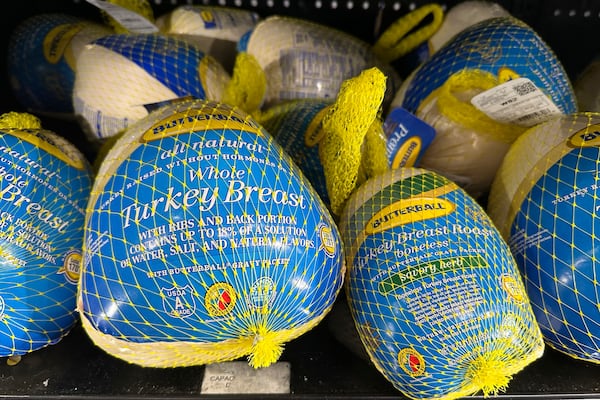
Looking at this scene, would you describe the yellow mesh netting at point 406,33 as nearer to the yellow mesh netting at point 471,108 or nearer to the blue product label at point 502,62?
the blue product label at point 502,62

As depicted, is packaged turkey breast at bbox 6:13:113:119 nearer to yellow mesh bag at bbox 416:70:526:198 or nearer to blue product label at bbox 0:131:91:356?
blue product label at bbox 0:131:91:356

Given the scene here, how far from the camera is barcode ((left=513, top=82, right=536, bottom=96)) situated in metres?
1.00

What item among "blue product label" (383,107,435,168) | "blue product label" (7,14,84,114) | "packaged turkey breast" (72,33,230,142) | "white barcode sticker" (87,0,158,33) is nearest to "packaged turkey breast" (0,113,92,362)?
"packaged turkey breast" (72,33,230,142)

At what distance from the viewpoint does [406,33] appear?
1.48 meters

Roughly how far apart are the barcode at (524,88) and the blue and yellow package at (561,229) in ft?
0.26

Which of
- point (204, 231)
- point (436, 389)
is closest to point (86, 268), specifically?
point (204, 231)

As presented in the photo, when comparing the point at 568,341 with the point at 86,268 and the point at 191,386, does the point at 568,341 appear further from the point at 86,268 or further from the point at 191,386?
the point at 86,268

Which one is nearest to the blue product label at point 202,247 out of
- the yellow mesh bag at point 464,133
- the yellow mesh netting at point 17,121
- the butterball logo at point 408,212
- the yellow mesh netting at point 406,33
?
the butterball logo at point 408,212

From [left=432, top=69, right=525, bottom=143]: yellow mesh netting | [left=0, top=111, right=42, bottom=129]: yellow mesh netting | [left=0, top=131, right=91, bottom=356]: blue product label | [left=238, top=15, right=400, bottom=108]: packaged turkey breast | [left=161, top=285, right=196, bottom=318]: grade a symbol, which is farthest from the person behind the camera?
[left=238, top=15, right=400, bottom=108]: packaged turkey breast

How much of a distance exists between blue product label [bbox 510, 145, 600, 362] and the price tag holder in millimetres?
476

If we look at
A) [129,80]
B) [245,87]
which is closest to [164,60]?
[129,80]

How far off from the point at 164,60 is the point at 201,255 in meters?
0.65

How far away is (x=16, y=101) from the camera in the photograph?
1.49 meters

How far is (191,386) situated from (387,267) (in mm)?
403
